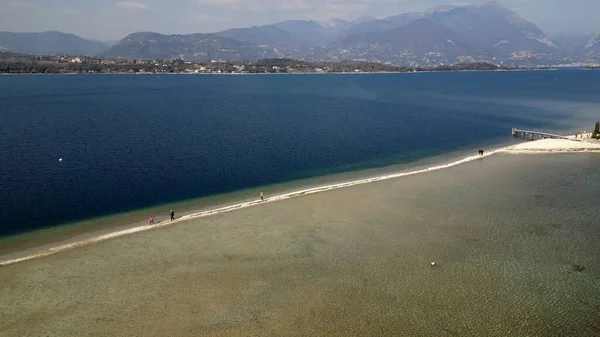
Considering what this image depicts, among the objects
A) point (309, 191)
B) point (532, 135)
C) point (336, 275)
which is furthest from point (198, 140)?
point (532, 135)

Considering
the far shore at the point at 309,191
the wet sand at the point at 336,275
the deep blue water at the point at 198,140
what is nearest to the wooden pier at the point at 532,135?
the deep blue water at the point at 198,140

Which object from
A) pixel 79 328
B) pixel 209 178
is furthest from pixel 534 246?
pixel 209 178

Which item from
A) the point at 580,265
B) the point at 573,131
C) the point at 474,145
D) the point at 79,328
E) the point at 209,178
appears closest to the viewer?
the point at 79,328

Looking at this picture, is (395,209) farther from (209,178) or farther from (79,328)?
(79,328)

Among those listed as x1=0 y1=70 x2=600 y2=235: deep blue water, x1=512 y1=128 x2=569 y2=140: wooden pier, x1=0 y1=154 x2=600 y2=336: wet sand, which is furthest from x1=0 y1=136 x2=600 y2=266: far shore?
x1=0 y1=70 x2=600 y2=235: deep blue water

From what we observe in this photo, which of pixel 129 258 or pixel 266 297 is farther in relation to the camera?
pixel 129 258

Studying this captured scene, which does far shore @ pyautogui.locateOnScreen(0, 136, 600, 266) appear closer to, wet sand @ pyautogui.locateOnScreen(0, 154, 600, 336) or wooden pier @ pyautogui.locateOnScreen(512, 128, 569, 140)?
wet sand @ pyautogui.locateOnScreen(0, 154, 600, 336)

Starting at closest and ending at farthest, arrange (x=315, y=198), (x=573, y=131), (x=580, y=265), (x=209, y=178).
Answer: (x=580, y=265) < (x=315, y=198) < (x=209, y=178) < (x=573, y=131)
